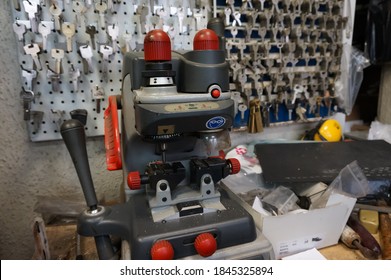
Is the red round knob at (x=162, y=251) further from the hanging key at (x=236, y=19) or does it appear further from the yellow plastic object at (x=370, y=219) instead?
the hanging key at (x=236, y=19)

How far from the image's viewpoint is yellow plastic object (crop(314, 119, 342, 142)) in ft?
3.36

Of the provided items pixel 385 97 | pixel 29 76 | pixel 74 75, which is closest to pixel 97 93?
pixel 74 75

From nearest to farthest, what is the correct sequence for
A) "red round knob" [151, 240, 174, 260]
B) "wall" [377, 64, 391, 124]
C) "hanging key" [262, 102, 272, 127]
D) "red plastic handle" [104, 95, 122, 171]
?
"red round knob" [151, 240, 174, 260], "red plastic handle" [104, 95, 122, 171], "hanging key" [262, 102, 272, 127], "wall" [377, 64, 391, 124]

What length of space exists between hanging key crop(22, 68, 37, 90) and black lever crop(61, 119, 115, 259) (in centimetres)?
37

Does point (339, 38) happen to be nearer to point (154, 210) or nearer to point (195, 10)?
point (195, 10)

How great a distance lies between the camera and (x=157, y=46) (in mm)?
409

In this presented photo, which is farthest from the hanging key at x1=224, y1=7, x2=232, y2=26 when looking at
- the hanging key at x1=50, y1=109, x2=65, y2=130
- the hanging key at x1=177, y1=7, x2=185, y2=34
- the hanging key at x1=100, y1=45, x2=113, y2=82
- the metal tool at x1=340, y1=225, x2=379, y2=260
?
the metal tool at x1=340, y1=225, x2=379, y2=260

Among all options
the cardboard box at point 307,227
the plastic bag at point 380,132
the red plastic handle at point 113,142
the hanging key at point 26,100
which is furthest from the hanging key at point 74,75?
the plastic bag at point 380,132

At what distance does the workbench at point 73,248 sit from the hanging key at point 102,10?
0.58 m

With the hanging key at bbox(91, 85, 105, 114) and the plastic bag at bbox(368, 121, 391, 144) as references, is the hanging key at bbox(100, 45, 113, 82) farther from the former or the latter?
the plastic bag at bbox(368, 121, 391, 144)

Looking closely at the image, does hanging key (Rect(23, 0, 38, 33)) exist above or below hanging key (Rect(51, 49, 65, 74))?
above

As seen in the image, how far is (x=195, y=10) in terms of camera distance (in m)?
0.84

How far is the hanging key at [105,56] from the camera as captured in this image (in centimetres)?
75

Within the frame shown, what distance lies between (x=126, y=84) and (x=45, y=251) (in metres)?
0.45
